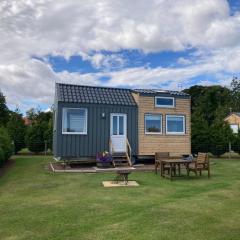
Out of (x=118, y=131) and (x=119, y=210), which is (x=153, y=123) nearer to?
(x=118, y=131)

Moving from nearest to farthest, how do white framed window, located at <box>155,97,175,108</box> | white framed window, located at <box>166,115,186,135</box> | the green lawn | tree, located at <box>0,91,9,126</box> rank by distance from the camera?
the green lawn
white framed window, located at <box>155,97,175,108</box>
white framed window, located at <box>166,115,186,135</box>
tree, located at <box>0,91,9,126</box>

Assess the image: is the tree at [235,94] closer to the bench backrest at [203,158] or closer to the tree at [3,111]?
the tree at [3,111]

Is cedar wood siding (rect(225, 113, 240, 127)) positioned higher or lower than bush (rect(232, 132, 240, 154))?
higher

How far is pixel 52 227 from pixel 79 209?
152cm

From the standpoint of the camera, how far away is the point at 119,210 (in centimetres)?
798

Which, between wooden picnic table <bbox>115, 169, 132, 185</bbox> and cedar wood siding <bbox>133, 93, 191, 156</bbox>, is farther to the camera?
cedar wood siding <bbox>133, 93, 191, 156</bbox>

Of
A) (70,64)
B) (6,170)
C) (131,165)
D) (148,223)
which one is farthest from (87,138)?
(148,223)

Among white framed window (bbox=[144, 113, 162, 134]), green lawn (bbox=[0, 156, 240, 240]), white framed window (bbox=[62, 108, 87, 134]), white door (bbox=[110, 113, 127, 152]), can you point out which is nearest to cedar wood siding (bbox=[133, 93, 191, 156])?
white framed window (bbox=[144, 113, 162, 134])

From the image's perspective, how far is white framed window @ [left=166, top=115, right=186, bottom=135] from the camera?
19.7m

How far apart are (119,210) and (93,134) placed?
10.3 meters

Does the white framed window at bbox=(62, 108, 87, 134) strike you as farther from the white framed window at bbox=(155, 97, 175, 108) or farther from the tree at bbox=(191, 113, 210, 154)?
the tree at bbox=(191, 113, 210, 154)

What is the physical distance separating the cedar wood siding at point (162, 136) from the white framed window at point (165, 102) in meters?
0.17

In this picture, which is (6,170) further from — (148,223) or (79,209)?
(148,223)

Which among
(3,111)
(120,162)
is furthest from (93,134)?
(3,111)
